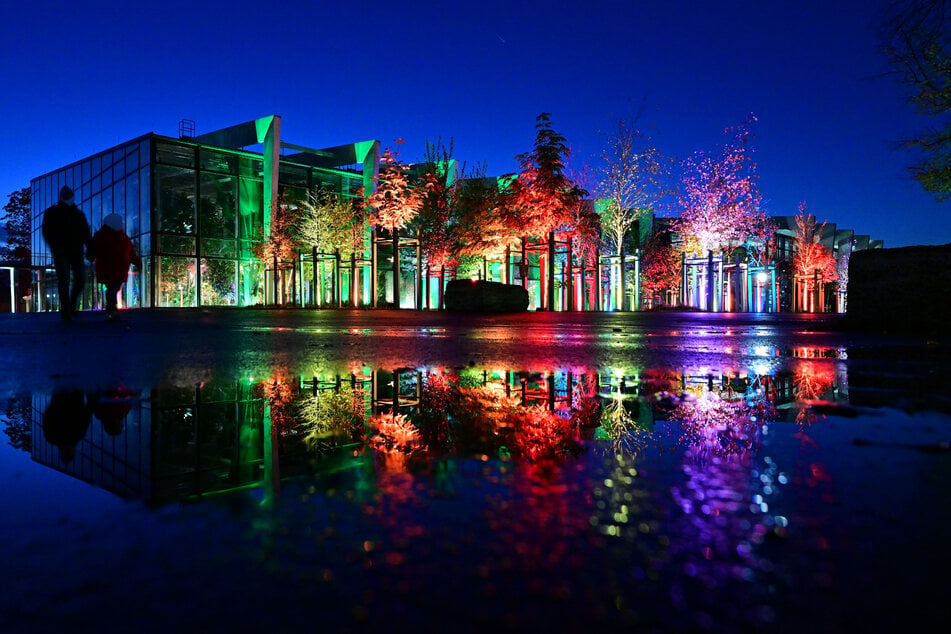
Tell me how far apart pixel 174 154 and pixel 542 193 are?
23.0 meters

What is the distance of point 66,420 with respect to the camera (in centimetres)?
186

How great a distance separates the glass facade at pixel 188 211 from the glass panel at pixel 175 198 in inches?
1.9

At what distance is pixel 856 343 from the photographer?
5695 mm

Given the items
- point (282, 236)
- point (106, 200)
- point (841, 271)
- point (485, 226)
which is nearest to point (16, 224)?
point (106, 200)

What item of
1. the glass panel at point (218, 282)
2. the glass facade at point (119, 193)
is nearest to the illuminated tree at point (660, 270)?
the glass panel at point (218, 282)

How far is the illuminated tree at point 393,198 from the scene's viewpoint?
20.2 meters

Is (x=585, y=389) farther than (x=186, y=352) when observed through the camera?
No

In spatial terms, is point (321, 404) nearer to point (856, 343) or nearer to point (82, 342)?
point (82, 342)

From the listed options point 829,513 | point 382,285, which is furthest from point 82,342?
point 382,285

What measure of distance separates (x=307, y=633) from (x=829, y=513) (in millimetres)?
814

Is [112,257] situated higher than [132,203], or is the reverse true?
[132,203]

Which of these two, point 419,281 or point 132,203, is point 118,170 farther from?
point 419,281

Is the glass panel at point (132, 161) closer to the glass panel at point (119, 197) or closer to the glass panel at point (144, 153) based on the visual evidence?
the glass panel at point (144, 153)

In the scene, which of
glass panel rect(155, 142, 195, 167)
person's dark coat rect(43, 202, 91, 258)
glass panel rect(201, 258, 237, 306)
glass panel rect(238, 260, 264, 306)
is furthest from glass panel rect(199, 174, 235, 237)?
person's dark coat rect(43, 202, 91, 258)
